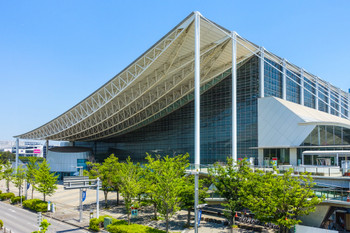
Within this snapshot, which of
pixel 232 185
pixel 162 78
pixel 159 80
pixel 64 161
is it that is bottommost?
pixel 64 161

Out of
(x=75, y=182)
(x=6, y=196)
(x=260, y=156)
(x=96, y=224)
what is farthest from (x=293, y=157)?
(x=6, y=196)

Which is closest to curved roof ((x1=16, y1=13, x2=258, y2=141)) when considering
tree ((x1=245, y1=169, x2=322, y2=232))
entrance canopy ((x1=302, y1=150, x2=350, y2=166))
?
entrance canopy ((x1=302, y1=150, x2=350, y2=166))

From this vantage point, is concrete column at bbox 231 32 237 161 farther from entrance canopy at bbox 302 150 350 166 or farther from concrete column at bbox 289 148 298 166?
entrance canopy at bbox 302 150 350 166


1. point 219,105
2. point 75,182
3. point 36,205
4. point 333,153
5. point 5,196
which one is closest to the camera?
point 75,182

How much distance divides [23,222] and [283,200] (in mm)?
26493

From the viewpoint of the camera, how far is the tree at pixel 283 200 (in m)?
20.2

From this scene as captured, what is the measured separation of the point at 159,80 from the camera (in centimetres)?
4425

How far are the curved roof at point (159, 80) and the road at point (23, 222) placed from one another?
19.1m

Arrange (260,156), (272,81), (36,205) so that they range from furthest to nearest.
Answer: (272,81) → (260,156) → (36,205)

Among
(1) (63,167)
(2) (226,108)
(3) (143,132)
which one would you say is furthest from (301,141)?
(1) (63,167)

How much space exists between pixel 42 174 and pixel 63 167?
101 feet

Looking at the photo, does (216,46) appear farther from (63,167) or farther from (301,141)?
(63,167)

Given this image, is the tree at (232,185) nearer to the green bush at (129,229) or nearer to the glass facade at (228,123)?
the green bush at (129,229)

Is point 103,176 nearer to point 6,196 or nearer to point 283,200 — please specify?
point 6,196
